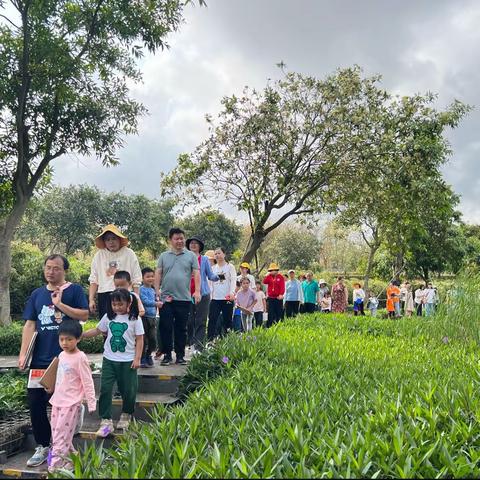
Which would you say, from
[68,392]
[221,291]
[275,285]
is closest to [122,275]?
[68,392]

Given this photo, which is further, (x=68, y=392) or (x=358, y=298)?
(x=358, y=298)

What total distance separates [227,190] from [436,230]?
63.9ft

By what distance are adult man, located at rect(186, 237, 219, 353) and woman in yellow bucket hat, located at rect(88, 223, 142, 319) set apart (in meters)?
2.10

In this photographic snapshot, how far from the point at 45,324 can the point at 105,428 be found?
1.16 meters

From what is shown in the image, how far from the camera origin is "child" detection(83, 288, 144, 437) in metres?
4.92

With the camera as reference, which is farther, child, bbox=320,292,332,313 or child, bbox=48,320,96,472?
child, bbox=320,292,332,313

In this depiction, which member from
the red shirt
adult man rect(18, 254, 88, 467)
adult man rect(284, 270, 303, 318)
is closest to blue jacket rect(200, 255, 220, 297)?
adult man rect(18, 254, 88, 467)

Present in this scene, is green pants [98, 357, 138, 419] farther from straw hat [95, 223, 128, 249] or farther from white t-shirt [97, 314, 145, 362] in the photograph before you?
straw hat [95, 223, 128, 249]

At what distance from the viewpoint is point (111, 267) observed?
18.6 feet

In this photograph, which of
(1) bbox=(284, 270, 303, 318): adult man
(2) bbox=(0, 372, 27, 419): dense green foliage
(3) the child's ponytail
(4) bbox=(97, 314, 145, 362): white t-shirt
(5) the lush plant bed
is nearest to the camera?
(5) the lush plant bed

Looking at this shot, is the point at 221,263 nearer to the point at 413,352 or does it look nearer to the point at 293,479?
the point at 413,352

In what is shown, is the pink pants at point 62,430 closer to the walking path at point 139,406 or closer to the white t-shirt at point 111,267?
the walking path at point 139,406

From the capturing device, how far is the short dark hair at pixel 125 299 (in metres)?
4.95

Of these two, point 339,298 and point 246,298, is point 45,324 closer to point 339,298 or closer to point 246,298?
point 246,298
